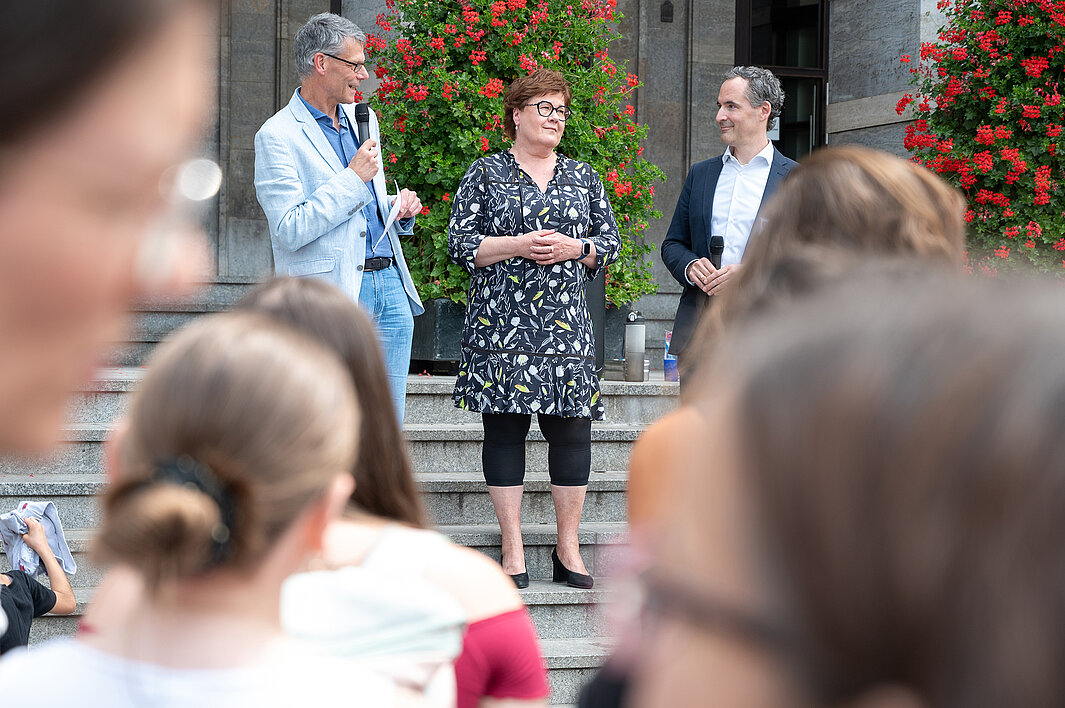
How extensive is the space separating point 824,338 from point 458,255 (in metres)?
3.91

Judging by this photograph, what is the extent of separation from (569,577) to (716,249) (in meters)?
1.47

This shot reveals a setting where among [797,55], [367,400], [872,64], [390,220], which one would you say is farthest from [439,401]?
[797,55]

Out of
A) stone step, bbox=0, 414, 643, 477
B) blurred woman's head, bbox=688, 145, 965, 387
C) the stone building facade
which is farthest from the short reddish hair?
the stone building facade

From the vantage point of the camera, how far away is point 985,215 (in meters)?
7.78

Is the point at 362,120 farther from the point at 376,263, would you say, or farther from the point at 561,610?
the point at 561,610

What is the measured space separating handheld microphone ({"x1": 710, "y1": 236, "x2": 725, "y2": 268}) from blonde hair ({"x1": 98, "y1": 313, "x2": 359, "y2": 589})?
3241mm

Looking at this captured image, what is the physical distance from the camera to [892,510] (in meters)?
0.51

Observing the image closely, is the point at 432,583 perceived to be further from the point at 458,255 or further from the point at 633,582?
the point at 458,255

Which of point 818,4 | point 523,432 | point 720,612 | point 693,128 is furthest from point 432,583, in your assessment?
point 818,4

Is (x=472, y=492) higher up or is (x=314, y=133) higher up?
(x=314, y=133)

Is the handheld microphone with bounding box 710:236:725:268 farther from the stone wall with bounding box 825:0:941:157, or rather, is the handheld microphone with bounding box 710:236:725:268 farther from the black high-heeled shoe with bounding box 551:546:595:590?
the stone wall with bounding box 825:0:941:157

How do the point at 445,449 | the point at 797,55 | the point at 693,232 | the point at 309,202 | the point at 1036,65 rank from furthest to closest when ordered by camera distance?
the point at 797,55, the point at 1036,65, the point at 445,449, the point at 693,232, the point at 309,202

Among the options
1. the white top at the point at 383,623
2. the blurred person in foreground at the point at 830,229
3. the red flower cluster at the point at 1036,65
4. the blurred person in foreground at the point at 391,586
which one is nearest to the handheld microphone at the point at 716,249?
the blurred person in foreground at the point at 830,229

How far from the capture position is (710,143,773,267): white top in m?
4.51
